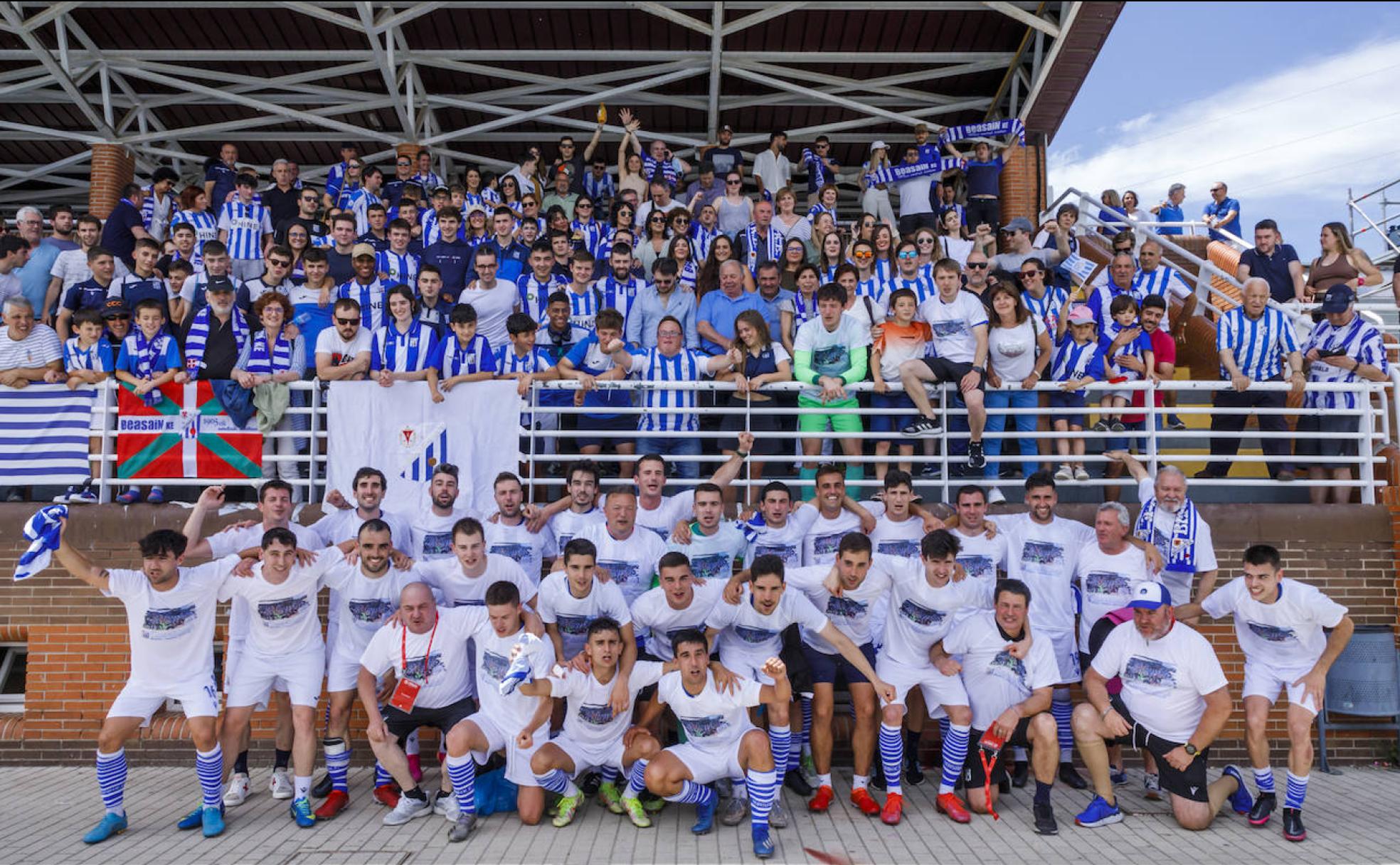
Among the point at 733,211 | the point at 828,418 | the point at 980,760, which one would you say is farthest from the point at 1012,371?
the point at 733,211

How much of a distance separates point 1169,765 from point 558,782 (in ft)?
14.1

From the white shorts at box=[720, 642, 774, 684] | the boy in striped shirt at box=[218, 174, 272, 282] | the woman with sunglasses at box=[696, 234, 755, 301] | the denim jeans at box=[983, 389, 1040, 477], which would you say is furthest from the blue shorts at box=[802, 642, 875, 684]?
the boy in striped shirt at box=[218, 174, 272, 282]

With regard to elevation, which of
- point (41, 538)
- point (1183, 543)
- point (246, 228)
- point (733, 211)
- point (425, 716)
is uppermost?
point (733, 211)

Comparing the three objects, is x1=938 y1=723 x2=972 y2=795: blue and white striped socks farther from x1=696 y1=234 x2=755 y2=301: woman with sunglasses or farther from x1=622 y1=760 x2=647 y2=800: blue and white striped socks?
x1=696 y1=234 x2=755 y2=301: woman with sunglasses

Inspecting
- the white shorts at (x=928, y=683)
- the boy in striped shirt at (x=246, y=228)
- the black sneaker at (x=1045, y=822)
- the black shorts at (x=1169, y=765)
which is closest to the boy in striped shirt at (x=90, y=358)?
the boy in striped shirt at (x=246, y=228)

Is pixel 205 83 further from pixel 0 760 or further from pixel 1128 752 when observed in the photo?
pixel 1128 752

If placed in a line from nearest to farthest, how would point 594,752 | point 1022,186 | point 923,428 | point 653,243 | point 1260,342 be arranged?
point 594,752, point 923,428, point 1260,342, point 653,243, point 1022,186

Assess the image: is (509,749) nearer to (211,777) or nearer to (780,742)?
(780,742)

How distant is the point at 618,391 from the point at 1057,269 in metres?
5.84

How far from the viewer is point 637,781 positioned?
650 centimetres

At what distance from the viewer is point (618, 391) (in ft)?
27.7

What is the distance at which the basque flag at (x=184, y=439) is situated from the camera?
26.6ft

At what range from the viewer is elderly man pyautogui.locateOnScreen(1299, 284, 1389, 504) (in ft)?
27.1

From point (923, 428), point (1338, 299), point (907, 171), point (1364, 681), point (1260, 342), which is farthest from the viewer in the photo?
point (907, 171)
